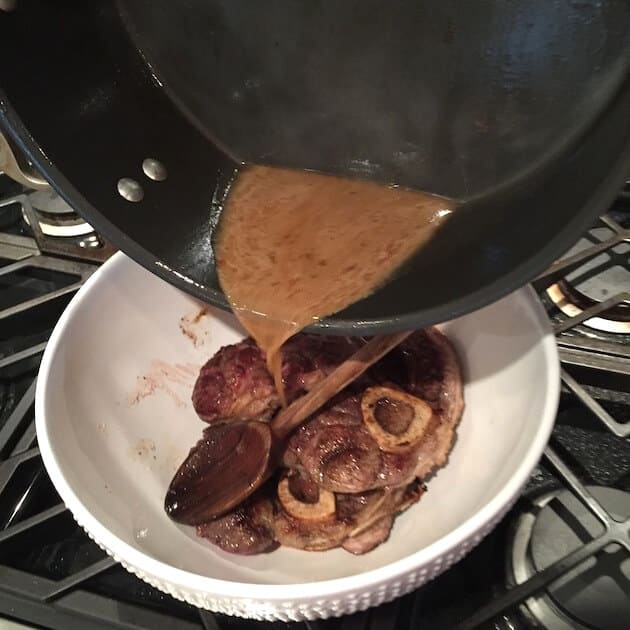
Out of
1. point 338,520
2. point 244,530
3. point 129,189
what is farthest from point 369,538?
point 129,189

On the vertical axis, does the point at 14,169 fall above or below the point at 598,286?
above

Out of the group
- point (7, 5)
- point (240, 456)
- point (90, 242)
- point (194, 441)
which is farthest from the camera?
point (90, 242)

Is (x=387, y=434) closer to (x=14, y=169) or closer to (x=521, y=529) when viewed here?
(x=521, y=529)

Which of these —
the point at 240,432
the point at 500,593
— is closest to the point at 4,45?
the point at 240,432

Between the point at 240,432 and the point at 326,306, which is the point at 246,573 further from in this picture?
the point at 326,306

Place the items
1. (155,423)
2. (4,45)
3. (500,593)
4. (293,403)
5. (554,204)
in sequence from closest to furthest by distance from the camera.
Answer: (554,204)
(4,45)
(500,593)
(293,403)
(155,423)

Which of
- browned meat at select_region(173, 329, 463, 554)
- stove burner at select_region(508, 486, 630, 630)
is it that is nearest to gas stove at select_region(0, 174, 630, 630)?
stove burner at select_region(508, 486, 630, 630)
